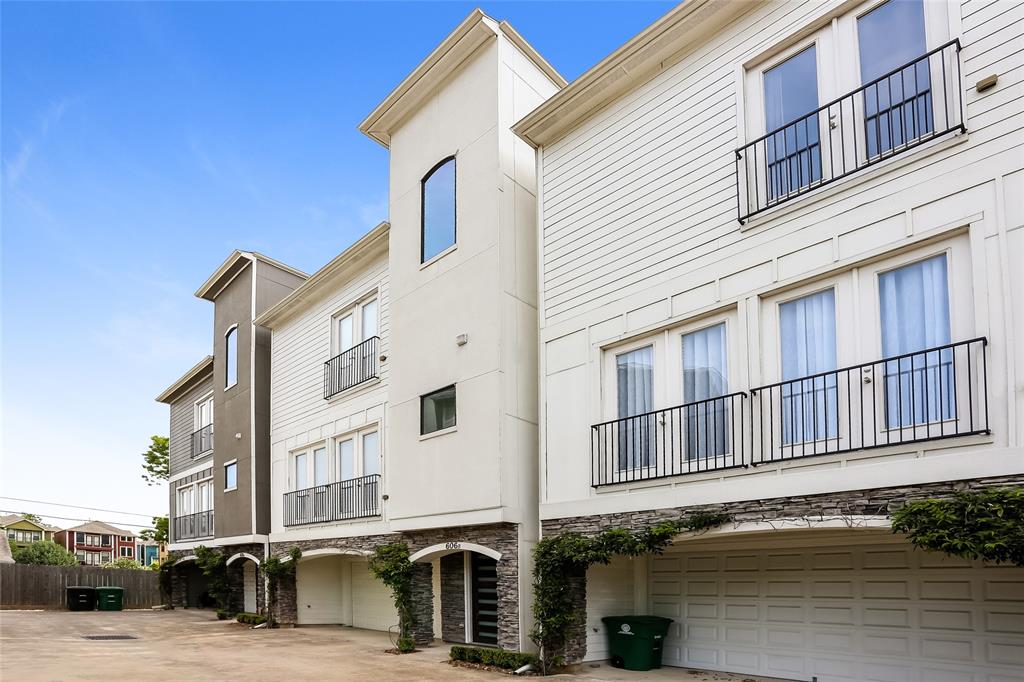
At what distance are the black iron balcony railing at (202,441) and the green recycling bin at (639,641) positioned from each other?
1829cm

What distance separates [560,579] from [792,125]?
656 centimetres

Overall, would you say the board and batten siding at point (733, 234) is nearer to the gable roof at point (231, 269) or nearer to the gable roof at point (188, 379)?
the gable roof at point (231, 269)

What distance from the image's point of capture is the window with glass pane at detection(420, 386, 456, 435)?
46.1 feet

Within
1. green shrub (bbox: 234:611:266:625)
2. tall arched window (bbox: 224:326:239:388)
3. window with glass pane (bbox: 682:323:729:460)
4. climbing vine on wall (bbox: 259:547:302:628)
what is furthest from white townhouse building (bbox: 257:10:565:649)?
tall arched window (bbox: 224:326:239:388)

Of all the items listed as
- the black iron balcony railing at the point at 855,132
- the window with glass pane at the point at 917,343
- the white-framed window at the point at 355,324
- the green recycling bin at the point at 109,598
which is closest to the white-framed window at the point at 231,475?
the white-framed window at the point at 355,324

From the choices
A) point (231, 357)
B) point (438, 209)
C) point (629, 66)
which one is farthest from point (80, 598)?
point (629, 66)

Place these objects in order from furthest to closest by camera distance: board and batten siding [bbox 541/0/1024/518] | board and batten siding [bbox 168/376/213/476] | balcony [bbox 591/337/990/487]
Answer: board and batten siding [bbox 168/376/213/476]
balcony [bbox 591/337/990/487]
board and batten siding [bbox 541/0/1024/518]

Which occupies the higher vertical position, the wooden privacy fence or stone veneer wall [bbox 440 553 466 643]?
stone veneer wall [bbox 440 553 466 643]

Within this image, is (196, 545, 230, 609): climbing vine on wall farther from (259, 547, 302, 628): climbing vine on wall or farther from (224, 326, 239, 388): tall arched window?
(224, 326, 239, 388): tall arched window

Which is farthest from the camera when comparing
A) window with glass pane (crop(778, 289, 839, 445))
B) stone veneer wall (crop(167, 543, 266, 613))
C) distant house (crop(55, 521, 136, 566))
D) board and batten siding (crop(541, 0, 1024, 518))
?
distant house (crop(55, 521, 136, 566))

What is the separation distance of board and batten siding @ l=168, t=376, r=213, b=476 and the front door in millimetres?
15228

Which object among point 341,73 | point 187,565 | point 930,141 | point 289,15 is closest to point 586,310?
point 930,141

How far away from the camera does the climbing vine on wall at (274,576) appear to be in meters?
19.7

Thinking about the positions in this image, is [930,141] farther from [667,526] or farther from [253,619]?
[253,619]
